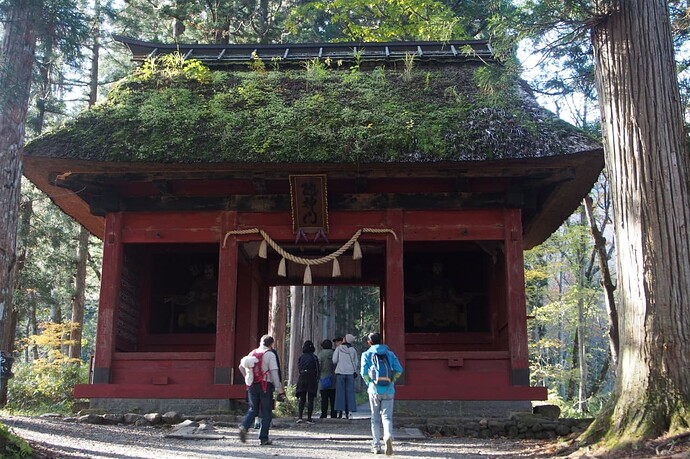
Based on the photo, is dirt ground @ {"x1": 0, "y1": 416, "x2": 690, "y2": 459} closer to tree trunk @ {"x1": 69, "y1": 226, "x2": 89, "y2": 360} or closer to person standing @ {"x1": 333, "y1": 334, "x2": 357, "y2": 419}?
person standing @ {"x1": 333, "y1": 334, "x2": 357, "y2": 419}

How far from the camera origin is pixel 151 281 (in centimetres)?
1328

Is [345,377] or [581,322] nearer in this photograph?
[345,377]

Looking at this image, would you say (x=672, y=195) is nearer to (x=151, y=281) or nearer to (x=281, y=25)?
(x=151, y=281)

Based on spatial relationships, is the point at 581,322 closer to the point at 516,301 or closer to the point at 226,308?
the point at 516,301

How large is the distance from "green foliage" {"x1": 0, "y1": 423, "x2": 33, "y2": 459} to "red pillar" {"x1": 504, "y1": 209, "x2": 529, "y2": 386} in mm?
6900

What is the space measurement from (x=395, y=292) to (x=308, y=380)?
1.95 meters

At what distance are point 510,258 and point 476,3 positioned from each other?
1316cm

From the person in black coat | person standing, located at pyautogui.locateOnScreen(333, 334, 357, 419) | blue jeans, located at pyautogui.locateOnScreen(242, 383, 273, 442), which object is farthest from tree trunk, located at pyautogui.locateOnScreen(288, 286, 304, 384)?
blue jeans, located at pyautogui.locateOnScreen(242, 383, 273, 442)

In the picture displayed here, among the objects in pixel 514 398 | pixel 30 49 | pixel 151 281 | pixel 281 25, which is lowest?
pixel 514 398

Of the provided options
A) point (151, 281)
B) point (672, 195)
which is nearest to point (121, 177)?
point (151, 281)

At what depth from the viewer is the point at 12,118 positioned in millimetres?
9891

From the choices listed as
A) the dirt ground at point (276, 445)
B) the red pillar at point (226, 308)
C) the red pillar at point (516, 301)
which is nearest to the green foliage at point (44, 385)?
the red pillar at point (226, 308)

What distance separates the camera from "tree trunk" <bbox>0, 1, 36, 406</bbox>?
9562 millimetres

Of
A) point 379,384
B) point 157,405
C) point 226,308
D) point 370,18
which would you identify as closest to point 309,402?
point 226,308
